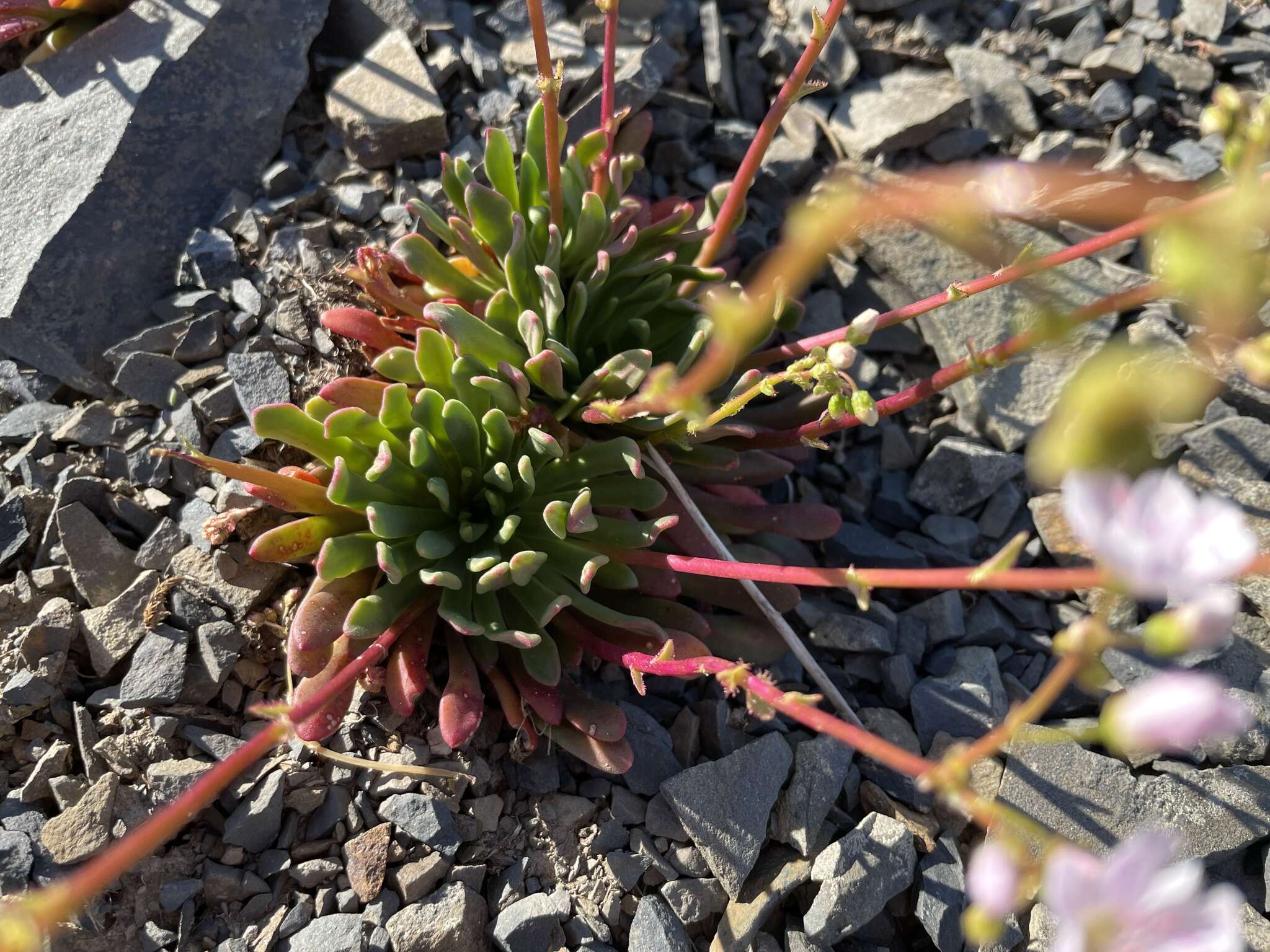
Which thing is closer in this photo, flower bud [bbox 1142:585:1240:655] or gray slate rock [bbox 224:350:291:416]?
flower bud [bbox 1142:585:1240:655]

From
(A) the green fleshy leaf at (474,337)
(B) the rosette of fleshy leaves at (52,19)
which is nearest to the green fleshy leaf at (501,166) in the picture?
(A) the green fleshy leaf at (474,337)

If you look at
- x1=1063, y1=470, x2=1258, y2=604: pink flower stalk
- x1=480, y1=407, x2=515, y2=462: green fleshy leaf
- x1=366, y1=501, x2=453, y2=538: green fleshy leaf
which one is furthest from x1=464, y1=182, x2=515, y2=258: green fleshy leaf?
x1=1063, y1=470, x2=1258, y2=604: pink flower stalk

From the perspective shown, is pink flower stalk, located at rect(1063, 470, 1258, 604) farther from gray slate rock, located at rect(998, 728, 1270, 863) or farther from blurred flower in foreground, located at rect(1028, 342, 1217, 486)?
gray slate rock, located at rect(998, 728, 1270, 863)

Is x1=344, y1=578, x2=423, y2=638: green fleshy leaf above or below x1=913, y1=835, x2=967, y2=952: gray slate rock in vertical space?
above

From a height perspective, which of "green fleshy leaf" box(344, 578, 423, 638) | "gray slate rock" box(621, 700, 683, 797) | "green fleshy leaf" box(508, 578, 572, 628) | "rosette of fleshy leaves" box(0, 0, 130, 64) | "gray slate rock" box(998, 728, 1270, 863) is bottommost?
"gray slate rock" box(998, 728, 1270, 863)

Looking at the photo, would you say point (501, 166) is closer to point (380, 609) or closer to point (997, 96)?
point (380, 609)

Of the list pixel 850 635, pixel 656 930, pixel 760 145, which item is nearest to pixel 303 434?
pixel 760 145
